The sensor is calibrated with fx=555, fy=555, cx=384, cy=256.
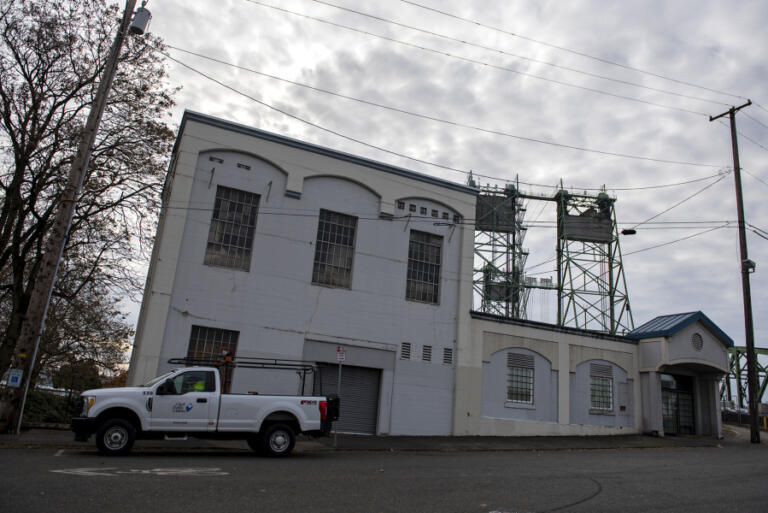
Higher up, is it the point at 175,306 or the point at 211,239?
the point at 211,239

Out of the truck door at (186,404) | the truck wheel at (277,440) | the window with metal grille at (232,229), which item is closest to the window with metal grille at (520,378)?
the window with metal grille at (232,229)

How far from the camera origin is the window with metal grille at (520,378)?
2262cm

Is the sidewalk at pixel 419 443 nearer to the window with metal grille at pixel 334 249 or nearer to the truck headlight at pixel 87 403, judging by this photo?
the truck headlight at pixel 87 403

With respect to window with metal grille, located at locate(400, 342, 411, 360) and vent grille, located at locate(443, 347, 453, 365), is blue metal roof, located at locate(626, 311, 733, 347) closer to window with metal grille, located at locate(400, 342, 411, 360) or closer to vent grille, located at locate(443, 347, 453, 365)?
vent grille, located at locate(443, 347, 453, 365)

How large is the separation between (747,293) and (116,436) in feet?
77.0

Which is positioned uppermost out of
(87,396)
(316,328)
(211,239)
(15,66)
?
(15,66)

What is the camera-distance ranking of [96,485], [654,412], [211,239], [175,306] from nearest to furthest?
1. [96,485]
2. [175,306]
3. [211,239]
4. [654,412]

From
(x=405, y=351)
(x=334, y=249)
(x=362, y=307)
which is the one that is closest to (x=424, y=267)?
(x=362, y=307)

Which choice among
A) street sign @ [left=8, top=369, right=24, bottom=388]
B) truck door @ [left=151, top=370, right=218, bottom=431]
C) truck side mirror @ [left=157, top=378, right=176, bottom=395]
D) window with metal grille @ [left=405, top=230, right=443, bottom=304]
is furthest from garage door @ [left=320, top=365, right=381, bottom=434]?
street sign @ [left=8, top=369, right=24, bottom=388]

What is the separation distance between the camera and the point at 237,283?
62.4 feet

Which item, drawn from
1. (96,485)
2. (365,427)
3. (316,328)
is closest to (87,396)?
(96,485)

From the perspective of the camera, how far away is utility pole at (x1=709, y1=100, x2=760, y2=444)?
22.1 m

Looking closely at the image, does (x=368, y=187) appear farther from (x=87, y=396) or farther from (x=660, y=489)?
(x=660, y=489)

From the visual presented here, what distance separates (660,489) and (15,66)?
22.0 meters
